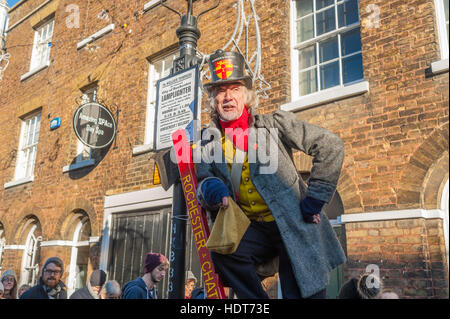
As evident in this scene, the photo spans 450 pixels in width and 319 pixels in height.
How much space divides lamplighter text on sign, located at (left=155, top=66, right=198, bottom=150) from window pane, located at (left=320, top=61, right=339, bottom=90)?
281 cm

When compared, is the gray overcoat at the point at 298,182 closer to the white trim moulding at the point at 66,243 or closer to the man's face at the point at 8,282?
the man's face at the point at 8,282

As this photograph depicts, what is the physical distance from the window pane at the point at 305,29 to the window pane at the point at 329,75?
0.64 metres

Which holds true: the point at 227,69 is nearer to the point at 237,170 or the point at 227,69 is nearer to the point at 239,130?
the point at 239,130

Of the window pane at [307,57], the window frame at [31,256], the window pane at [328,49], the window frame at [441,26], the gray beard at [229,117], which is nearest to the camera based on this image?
the gray beard at [229,117]

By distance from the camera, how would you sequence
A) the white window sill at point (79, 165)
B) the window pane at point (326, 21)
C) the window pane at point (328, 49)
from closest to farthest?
the window pane at point (328, 49)
the window pane at point (326, 21)
the white window sill at point (79, 165)

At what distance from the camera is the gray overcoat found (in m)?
2.22

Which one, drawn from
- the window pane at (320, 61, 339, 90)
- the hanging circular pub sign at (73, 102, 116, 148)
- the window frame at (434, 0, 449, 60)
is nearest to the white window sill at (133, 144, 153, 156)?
the hanging circular pub sign at (73, 102, 116, 148)

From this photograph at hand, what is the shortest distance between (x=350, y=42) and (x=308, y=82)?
0.81 metres

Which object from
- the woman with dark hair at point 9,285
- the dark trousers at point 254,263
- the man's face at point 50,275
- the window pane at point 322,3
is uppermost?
the window pane at point 322,3

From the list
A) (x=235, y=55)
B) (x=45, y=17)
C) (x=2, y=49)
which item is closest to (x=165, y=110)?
(x=235, y=55)

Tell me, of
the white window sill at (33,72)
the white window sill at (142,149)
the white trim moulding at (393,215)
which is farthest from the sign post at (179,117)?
the white window sill at (33,72)

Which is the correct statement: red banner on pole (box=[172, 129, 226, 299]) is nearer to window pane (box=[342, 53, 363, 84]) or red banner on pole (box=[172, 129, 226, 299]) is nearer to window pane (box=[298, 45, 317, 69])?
window pane (box=[342, 53, 363, 84])

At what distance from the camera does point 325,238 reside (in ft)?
7.84

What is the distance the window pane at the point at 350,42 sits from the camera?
5.77 metres
